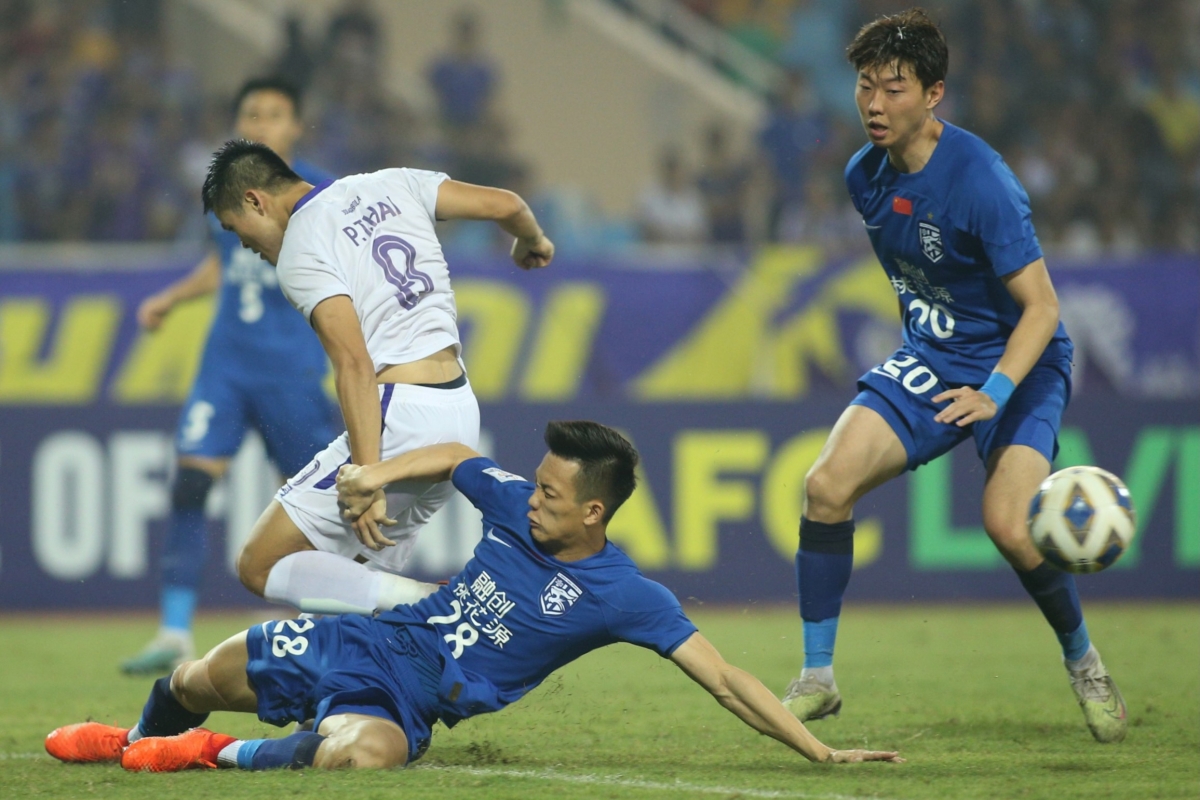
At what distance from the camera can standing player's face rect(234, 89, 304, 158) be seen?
22.5 ft

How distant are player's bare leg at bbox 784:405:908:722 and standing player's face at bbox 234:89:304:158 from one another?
9.69 feet

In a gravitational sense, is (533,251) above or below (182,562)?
above

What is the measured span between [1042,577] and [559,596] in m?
1.81

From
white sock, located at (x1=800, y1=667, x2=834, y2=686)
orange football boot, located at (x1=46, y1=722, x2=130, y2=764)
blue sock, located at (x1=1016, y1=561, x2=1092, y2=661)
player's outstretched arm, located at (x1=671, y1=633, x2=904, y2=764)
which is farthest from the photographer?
white sock, located at (x1=800, y1=667, x2=834, y2=686)

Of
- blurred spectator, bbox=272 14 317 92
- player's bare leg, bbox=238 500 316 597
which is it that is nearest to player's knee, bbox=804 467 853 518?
player's bare leg, bbox=238 500 316 597

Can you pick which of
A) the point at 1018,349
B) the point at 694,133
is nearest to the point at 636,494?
the point at 694,133

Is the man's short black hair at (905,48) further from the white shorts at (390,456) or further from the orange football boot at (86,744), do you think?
the orange football boot at (86,744)

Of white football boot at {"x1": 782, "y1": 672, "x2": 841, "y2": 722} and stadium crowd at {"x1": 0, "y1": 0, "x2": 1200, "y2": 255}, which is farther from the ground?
stadium crowd at {"x1": 0, "y1": 0, "x2": 1200, "y2": 255}

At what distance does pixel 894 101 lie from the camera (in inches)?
203

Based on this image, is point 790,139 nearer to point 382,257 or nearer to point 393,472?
point 382,257

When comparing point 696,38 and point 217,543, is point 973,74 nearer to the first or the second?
point 696,38

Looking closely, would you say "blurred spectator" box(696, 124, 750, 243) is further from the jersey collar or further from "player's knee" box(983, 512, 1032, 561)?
the jersey collar

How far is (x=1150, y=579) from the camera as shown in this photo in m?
9.77

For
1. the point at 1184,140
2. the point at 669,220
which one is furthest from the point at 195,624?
the point at 1184,140
